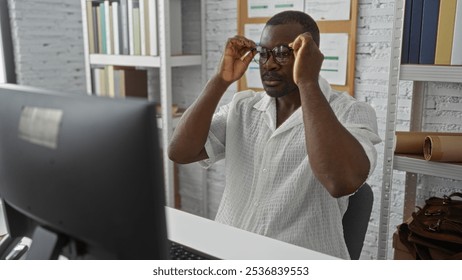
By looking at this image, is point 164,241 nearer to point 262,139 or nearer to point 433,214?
point 262,139

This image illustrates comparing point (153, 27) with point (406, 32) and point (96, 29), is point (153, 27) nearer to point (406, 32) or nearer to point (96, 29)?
point (96, 29)

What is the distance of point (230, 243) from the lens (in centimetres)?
104

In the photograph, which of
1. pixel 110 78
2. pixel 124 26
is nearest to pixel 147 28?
pixel 124 26

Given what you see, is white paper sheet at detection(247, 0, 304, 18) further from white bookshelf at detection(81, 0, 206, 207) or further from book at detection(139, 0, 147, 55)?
book at detection(139, 0, 147, 55)

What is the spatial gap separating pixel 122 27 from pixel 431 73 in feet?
5.67

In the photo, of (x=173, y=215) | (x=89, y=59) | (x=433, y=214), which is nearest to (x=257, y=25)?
(x=89, y=59)

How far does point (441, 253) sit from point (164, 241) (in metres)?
1.19

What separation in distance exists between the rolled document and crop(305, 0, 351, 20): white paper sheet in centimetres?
84

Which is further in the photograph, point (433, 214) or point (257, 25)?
point (257, 25)

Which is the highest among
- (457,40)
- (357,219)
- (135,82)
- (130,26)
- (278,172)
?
(130,26)

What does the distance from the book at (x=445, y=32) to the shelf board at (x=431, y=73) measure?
3 cm

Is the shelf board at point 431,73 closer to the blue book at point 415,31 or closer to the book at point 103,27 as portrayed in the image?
the blue book at point 415,31
